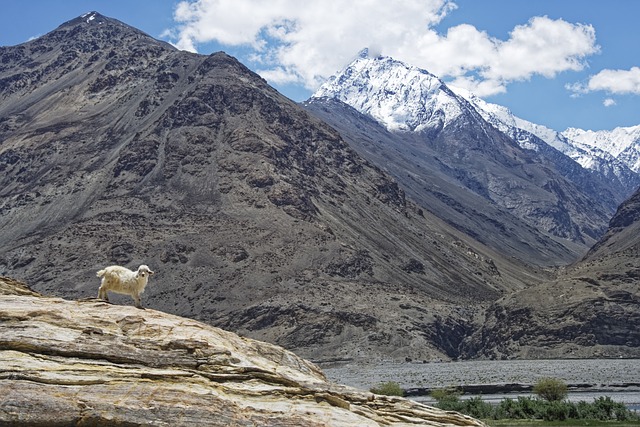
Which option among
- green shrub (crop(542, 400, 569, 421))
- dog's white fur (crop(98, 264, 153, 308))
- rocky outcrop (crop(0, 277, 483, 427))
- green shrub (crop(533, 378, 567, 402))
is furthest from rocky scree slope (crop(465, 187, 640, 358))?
rocky outcrop (crop(0, 277, 483, 427))

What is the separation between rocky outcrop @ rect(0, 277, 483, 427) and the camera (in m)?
18.5

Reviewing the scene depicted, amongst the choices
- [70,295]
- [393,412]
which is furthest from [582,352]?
[393,412]

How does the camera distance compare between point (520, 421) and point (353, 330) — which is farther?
point (353, 330)

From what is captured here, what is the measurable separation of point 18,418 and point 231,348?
590 cm

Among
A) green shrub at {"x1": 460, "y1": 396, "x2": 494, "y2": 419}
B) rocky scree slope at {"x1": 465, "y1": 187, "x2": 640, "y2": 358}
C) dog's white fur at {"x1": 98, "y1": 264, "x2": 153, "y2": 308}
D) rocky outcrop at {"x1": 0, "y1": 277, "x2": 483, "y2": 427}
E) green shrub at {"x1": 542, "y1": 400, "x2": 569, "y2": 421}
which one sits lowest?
green shrub at {"x1": 460, "y1": 396, "x2": 494, "y2": 419}

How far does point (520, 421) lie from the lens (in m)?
59.3

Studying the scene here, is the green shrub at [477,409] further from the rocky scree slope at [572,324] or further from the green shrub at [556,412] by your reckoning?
the rocky scree slope at [572,324]

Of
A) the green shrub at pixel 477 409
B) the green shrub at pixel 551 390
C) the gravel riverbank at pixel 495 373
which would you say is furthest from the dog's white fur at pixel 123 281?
the gravel riverbank at pixel 495 373

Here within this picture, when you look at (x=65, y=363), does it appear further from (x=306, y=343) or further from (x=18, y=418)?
(x=306, y=343)

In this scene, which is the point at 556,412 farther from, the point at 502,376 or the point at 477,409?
the point at 502,376

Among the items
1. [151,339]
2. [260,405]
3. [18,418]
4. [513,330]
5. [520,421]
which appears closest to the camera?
[18,418]

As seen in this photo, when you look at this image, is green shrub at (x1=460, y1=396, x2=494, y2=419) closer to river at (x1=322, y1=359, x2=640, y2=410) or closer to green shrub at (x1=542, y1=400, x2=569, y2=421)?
green shrub at (x1=542, y1=400, x2=569, y2=421)

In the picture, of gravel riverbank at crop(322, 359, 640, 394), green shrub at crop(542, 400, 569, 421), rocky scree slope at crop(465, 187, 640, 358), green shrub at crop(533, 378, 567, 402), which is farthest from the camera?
rocky scree slope at crop(465, 187, 640, 358)

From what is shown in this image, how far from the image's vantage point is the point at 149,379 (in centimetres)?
1969
